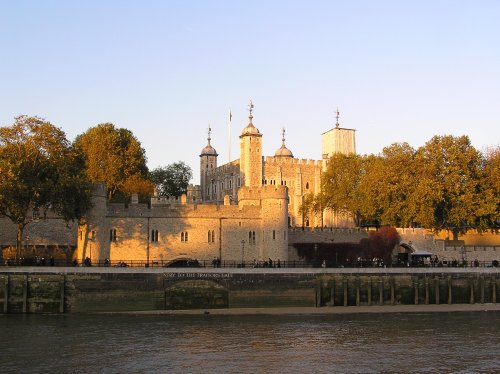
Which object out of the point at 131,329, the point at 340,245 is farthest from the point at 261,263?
the point at 131,329

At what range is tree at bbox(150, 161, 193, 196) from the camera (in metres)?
100

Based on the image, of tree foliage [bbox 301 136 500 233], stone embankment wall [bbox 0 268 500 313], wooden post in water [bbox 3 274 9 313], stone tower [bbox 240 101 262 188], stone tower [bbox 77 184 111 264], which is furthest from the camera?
stone tower [bbox 240 101 262 188]

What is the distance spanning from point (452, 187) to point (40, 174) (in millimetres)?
37276

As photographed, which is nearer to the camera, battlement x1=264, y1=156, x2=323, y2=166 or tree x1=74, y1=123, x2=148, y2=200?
tree x1=74, y1=123, x2=148, y2=200

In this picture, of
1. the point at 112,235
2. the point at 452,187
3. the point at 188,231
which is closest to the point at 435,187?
the point at 452,187

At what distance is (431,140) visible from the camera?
73.9 metres

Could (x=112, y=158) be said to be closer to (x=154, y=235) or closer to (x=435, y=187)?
(x=154, y=235)

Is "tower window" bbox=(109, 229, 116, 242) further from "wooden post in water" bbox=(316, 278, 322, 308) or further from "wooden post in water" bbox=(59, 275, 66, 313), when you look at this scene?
"wooden post in water" bbox=(316, 278, 322, 308)

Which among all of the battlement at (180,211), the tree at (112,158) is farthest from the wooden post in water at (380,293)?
the tree at (112,158)

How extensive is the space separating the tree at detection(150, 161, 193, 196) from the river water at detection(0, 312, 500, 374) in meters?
53.2

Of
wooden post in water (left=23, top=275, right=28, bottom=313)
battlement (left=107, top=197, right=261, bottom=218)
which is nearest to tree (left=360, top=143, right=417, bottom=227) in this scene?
battlement (left=107, top=197, right=261, bottom=218)

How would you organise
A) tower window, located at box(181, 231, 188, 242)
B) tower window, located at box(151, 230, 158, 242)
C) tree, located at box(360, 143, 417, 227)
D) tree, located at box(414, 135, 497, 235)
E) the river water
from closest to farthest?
the river water → tower window, located at box(151, 230, 158, 242) → tower window, located at box(181, 231, 188, 242) → tree, located at box(414, 135, 497, 235) → tree, located at box(360, 143, 417, 227)

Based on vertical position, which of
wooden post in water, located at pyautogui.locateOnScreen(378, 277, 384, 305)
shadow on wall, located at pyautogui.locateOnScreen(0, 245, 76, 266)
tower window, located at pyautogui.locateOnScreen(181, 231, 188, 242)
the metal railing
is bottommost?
wooden post in water, located at pyautogui.locateOnScreen(378, 277, 384, 305)

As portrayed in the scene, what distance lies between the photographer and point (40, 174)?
54062mm
